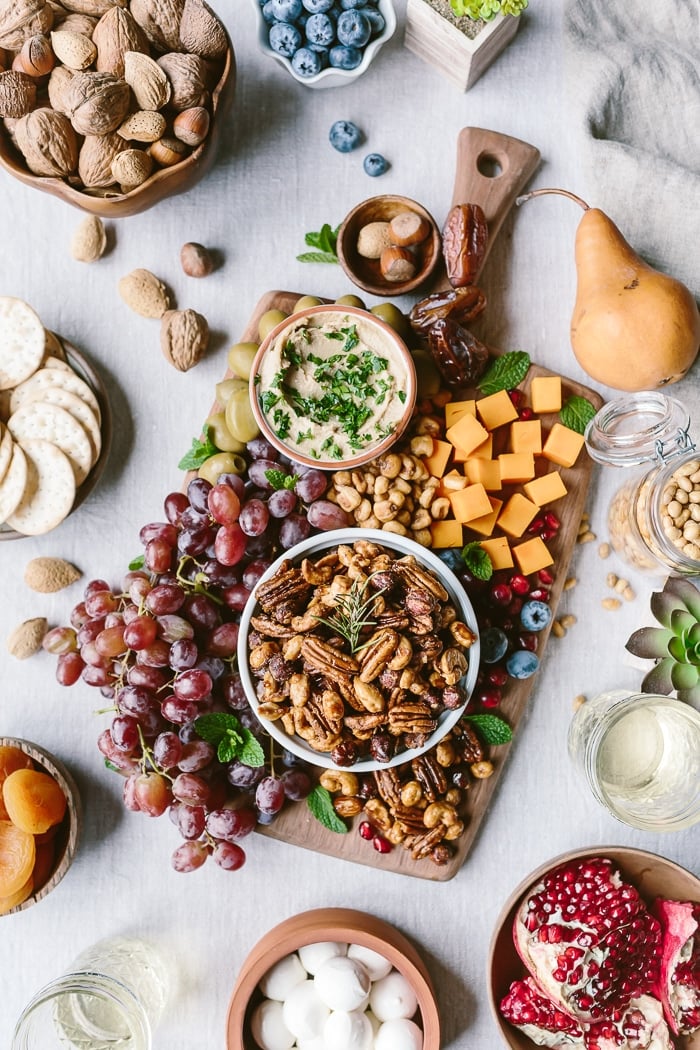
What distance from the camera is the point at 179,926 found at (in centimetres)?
145

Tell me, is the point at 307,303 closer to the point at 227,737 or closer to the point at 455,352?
the point at 455,352

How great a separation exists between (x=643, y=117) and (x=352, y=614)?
1.00 m

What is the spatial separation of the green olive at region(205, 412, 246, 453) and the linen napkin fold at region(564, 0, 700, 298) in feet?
2.34

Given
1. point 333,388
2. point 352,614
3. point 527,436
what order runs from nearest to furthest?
1. point 352,614
2. point 333,388
3. point 527,436

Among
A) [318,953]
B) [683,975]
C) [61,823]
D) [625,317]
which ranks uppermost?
[625,317]

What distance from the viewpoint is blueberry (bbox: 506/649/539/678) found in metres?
1.34

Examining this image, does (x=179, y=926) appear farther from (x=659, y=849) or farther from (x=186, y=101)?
(x=186, y=101)

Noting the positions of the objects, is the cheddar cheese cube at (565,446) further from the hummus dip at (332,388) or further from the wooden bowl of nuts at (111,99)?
the wooden bowl of nuts at (111,99)

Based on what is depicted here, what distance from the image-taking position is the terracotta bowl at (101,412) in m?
1.43

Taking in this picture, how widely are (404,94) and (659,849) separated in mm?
1335

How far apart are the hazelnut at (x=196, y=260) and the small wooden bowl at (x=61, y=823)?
821 millimetres

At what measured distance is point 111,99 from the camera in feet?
4.17

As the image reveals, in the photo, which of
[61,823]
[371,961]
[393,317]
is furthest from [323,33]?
[371,961]

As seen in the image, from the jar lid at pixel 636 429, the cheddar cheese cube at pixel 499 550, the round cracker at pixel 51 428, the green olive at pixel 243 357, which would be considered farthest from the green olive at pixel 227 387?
the jar lid at pixel 636 429
